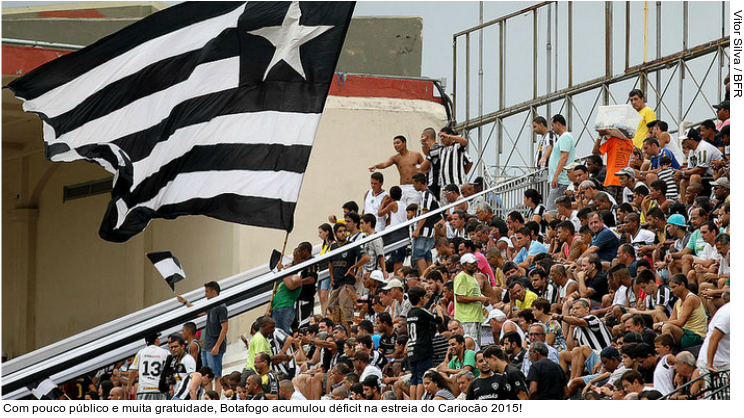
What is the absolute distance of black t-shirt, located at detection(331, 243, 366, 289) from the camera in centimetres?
1545

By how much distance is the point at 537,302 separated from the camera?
11664 millimetres

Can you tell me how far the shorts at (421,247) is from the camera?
1564 centimetres

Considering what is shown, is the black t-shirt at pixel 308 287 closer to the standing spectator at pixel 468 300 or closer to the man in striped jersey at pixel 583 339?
the standing spectator at pixel 468 300

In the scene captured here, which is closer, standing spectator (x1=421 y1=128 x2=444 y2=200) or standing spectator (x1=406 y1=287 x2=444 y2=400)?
standing spectator (x1=406 y1=287 x2=444 y2=400)

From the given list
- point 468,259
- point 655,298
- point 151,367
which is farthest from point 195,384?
point 655,298

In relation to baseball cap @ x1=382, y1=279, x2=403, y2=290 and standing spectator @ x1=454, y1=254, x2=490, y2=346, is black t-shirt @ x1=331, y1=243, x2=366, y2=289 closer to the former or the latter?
baseball cap @ x1=382, y1=279, x2=403, y2=290

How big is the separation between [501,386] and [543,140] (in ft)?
22.5

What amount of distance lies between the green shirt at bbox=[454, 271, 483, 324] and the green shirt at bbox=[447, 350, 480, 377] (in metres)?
0.89

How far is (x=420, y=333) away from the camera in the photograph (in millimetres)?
12133

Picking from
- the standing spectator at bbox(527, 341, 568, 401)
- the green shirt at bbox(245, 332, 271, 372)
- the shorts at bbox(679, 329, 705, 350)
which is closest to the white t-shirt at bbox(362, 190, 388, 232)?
the green shirt at bbox(245, 332, 271, 372)

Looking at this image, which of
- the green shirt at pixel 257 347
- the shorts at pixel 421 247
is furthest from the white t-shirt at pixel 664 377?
the shorts at pixel 421 247

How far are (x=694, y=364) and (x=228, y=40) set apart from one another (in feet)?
14.7

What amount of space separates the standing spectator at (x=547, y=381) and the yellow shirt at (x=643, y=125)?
5.85 meters

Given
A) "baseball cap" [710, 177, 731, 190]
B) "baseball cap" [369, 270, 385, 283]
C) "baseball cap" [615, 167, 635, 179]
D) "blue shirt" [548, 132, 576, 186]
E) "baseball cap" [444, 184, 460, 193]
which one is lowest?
"baseball cap" [369, 270, 385, 283]
